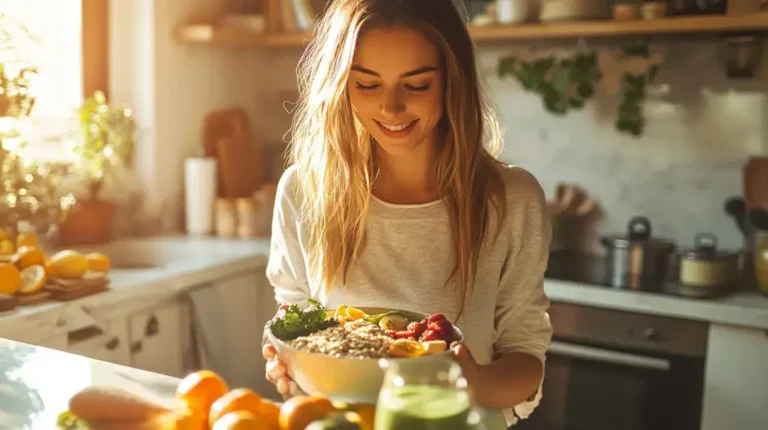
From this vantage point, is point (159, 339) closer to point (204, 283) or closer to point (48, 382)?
point (204, 283)

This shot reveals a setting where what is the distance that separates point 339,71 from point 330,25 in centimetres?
12

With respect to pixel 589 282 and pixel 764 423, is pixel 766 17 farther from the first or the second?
pixel 764 423

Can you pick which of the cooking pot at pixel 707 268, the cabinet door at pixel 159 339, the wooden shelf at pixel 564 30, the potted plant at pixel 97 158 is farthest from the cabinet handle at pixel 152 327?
the cooking pot at pixel 707 268

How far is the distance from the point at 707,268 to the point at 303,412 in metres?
1.57

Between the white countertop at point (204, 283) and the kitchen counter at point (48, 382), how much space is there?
0.50m

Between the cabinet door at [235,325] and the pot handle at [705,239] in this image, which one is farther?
the pot handle at [705,239]

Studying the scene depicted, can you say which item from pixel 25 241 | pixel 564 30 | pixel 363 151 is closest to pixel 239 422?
pixel 363 151

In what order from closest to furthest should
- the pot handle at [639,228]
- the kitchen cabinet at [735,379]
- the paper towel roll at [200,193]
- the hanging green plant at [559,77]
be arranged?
1. the kitchen cabinet at [735,379]
2. the pot handle at [639,228]
3. the hanging green plant at [559,77]
4. the paper towel roll at [200,193]

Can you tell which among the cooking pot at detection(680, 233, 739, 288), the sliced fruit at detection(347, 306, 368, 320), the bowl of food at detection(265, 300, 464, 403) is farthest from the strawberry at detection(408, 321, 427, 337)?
the cooking pot at detection(680, 233, 739, 288)

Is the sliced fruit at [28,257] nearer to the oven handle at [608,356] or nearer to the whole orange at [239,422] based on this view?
the whole orange at [239,422]

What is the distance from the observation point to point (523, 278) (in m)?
1.19

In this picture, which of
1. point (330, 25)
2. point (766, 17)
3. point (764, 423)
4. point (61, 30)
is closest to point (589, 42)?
point (766, 17)

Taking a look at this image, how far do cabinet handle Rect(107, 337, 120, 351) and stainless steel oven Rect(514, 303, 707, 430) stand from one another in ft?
3.73

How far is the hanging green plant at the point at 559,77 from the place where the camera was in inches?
94.3
